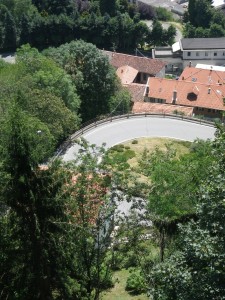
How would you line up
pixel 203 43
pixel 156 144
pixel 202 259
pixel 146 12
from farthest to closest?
pixel 146 12
pixel 203 43
pixel 156 144
pixel 202 259

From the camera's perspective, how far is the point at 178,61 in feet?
244

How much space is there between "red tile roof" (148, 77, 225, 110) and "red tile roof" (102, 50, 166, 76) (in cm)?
977

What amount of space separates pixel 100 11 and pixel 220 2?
28285mm

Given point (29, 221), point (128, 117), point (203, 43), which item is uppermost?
point (203, 43)

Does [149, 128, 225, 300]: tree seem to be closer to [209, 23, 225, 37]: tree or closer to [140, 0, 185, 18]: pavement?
[209, 23, 225, 37]: tree

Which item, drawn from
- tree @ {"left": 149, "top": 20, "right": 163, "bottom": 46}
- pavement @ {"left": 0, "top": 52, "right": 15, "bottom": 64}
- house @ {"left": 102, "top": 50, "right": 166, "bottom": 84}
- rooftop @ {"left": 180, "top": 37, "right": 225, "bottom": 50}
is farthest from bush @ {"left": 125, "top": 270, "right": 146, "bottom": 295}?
tree @ {"left": 149, "top": 20, "right": 163, "bottom": 46}

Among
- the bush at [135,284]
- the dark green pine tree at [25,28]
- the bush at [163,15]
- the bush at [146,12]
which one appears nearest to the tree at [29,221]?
the bush at [135,284]

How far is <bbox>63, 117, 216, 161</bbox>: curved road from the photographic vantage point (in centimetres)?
3978

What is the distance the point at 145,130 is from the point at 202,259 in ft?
96.6

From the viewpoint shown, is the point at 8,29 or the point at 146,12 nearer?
the point at 8,29

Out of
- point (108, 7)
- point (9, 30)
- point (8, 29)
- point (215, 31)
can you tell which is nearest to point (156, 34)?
point (108, 7)

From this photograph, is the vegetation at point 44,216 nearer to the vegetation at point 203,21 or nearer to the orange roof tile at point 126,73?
the orange roof tile at point 126,73

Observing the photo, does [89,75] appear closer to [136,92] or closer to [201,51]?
[136,92]

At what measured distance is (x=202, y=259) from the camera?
1229 centimetres
